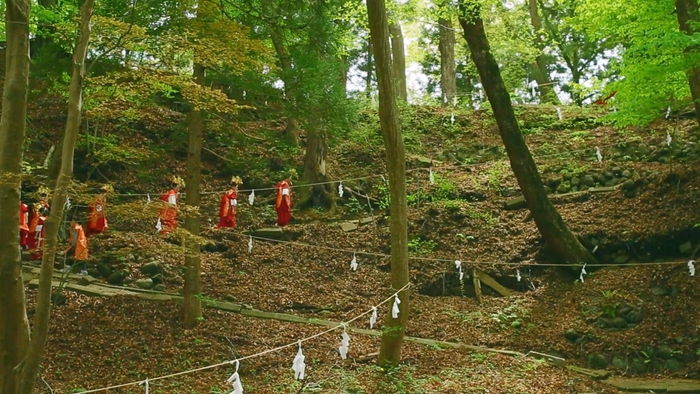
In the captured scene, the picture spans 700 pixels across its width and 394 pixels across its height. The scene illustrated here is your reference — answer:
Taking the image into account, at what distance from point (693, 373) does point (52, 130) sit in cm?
1392

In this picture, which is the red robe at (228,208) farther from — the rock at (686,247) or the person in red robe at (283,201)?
the rock at (686,247)

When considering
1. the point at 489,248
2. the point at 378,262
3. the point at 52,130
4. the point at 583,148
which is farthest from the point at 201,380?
the point at 583,148

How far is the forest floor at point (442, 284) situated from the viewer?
26.7ft

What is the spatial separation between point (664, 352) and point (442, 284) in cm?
397

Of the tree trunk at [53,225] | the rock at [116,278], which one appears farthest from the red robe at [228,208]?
the tree trunk at [53,225]

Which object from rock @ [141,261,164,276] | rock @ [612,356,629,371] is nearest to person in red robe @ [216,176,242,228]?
rock @ [141,261,164,276]

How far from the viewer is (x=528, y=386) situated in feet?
25.7

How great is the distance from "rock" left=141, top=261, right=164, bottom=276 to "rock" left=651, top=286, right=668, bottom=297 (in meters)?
8.66

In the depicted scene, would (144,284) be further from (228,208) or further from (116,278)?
(228,208)

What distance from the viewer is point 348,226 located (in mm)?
13586

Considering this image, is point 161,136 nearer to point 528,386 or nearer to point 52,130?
point 52,130

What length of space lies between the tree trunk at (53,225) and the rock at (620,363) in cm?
759

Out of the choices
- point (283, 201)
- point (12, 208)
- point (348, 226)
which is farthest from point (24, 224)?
point (348, 226)

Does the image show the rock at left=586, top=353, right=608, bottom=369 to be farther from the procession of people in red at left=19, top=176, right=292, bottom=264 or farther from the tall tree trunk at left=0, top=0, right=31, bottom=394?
the tall tree trunk at left=0, top=0, right=31, bottom=394
